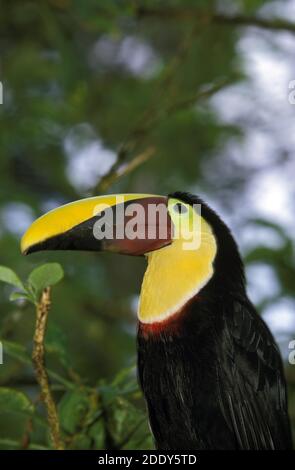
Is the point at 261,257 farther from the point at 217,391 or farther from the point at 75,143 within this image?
the point at 75,143

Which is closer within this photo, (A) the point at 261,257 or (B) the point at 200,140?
(A) the point at 261,257

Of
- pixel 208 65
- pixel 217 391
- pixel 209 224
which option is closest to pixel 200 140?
pixel 208 65

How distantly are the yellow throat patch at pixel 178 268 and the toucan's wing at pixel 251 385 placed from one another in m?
0.23

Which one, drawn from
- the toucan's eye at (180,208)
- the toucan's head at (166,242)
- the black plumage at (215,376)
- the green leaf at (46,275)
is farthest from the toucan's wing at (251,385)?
the green leaf at (46,275)

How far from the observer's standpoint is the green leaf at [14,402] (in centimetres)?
323

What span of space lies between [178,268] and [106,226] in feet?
1.32

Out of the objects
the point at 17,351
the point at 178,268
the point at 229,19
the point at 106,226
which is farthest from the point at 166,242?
the point at 229,19

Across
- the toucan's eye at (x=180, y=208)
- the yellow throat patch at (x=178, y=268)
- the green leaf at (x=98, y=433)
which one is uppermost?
the toucan's eye at (x=180, y=208)

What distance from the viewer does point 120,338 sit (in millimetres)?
6895

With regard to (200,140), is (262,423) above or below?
below

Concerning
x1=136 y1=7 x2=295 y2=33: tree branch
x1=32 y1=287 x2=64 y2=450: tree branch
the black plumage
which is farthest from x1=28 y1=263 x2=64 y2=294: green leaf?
x1=136 y1=7 x2=295 y2=33: tree branch

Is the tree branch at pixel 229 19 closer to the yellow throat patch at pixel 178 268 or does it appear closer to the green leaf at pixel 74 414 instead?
the yellow throat patch at pixel 178 268
